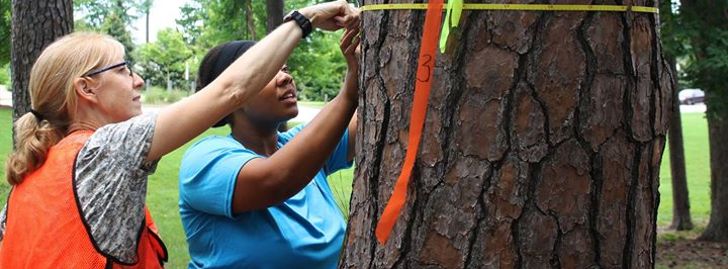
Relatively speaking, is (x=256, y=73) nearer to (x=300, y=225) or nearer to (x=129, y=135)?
(x=129, y=135)

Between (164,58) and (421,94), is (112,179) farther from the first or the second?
(164,58)

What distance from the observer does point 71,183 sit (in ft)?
7.99

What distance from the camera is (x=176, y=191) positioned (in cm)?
1579

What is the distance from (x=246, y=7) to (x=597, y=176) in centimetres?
1091

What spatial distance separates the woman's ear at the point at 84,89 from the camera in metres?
2.63

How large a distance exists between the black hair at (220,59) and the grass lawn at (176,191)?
196 cm

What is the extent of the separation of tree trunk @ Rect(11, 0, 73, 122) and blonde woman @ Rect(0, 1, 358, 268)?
16.7ft

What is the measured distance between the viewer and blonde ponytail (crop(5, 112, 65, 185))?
8.36 feet

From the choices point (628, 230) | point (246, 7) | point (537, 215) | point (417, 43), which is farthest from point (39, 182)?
point (246, 7)

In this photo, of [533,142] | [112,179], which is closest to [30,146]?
[112,179]

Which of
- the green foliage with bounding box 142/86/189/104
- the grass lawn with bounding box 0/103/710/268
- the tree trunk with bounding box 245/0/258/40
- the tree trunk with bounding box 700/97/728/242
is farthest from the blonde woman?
the green foliage with bounding box 142/86/189/104

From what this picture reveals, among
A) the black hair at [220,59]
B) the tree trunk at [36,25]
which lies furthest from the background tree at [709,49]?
the black hair at [220,59]

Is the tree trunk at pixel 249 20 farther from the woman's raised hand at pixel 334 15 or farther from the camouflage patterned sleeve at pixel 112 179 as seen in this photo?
the camouflage patterned sleeve at pixel 112 179

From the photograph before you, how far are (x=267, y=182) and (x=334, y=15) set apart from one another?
1.50 feet
